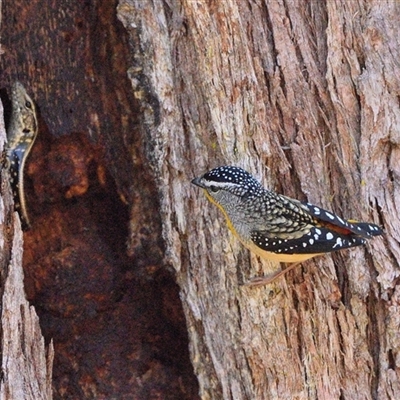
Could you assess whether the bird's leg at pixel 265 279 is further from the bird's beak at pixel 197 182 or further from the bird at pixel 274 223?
the bird's beak at pixel 197 182

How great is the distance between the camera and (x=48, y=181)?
4926mm

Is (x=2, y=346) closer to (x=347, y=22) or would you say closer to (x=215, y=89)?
(x=215, y=89)

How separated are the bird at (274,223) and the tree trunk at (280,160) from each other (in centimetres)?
14

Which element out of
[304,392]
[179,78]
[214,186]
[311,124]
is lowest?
[304,392]

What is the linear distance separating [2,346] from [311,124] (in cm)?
227

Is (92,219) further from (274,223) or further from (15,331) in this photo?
(274,223)

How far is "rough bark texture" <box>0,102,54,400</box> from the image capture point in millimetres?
4078

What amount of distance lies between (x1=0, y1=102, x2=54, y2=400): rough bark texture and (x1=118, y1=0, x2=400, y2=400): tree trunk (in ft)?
2.92

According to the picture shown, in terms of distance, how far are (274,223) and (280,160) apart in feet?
1.27

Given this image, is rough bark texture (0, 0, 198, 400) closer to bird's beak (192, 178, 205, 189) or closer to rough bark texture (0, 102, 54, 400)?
bird's beak (192, 178, 205, 189)

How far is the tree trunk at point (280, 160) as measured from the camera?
15.1 feet

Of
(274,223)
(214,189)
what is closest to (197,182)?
(214,189)

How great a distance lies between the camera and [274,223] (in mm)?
4789

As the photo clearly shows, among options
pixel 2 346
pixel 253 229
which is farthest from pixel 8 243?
pixel 253 229
